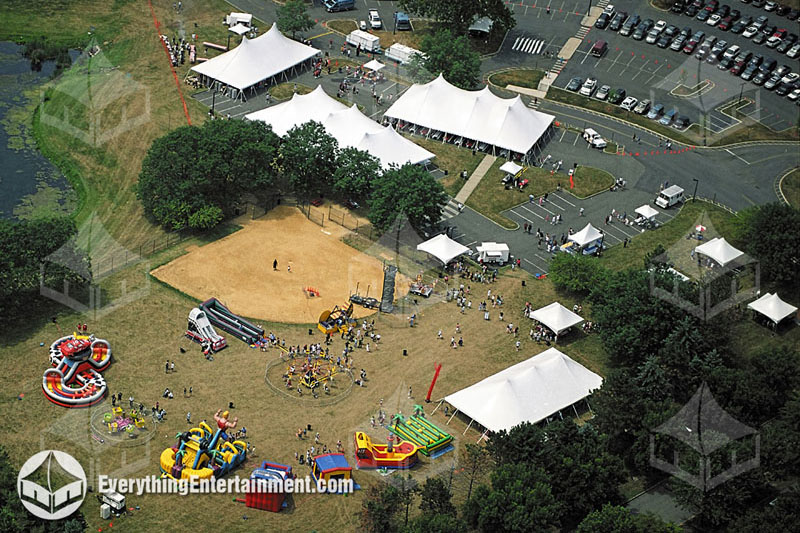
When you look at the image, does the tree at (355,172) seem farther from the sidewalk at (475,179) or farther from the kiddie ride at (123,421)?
the kiddie ride at (123,421)

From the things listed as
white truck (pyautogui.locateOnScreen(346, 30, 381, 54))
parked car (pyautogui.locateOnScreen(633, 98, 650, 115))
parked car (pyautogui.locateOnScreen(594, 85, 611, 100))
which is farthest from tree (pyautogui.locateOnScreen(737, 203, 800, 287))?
white truck (pyautogui.locateOnScreen(346, 30, 381, 54))

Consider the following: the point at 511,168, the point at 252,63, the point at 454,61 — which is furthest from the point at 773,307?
the point at 252,63

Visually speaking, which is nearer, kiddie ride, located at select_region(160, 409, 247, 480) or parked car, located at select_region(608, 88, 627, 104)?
kiddie ride, located at select_region(160, 409, 247, 480)

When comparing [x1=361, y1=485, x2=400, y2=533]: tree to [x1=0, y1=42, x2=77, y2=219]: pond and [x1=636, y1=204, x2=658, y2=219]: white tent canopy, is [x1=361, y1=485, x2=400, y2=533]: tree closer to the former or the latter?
[x1=636, y1=204, x2=658, y2=219]: white tent canopy

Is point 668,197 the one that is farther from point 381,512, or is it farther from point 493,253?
point 381,512

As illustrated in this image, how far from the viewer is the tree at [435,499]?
92688 millimetres

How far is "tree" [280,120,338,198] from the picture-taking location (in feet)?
439

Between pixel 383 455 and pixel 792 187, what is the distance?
7621 cm

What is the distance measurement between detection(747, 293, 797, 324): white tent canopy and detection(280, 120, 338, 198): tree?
2088 inches

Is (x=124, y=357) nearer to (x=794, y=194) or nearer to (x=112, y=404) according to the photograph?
(x=112, y=404)

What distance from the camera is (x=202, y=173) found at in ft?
423

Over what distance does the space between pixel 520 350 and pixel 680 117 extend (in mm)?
58395

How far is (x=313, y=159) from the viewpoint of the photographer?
437 ft

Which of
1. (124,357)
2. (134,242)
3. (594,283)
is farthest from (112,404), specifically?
(594,283)
